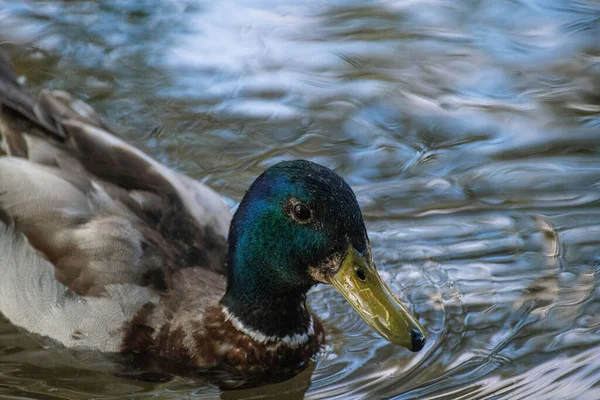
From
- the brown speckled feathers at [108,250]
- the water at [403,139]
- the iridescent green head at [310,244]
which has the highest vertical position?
the iridescent green head at [310,244]

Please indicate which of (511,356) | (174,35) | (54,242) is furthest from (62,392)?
(174,35)

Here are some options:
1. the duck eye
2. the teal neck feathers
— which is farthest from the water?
the duck eye

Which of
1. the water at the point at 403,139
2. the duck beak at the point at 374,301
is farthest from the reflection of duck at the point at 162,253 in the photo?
the water at the point at 403,139

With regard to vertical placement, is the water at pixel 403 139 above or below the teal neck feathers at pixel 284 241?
below

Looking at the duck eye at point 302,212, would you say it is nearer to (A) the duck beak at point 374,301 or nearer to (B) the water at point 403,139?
(A) the duck beak at point 374,301

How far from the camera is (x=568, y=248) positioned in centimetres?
620

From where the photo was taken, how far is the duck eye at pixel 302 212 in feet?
15.6

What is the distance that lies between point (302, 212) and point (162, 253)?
989 mm

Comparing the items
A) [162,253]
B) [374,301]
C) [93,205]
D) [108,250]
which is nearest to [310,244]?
[374,301]

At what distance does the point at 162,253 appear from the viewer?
5.45 meters

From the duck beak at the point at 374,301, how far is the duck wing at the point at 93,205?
1097 millimetres

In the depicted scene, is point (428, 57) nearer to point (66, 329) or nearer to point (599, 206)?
point (599, 206)

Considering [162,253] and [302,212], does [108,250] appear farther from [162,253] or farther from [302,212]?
[302,212]

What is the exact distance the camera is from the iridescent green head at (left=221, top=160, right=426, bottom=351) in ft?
15.4
